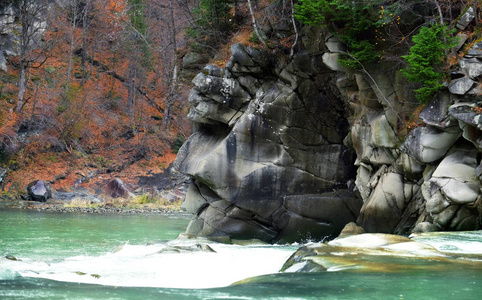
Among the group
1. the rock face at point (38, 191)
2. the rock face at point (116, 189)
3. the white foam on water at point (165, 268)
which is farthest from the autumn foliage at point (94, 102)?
the white foam on water at point (165, 268)

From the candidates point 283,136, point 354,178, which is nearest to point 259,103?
point 283,136

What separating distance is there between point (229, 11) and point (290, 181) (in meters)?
9.25

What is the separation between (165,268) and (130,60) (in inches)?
1467

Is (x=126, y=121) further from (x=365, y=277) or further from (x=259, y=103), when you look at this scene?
(x=365, y=277)

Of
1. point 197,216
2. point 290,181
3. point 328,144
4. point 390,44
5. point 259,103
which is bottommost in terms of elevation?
point 197,216

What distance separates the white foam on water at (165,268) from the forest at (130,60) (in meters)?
7.56

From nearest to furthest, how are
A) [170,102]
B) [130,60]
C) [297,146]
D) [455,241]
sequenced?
1. [455,241]
2. [297,146]
3. [170,102]
4. [130,60]

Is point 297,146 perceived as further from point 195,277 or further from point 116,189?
point 116,189

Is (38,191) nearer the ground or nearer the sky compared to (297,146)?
nearer the ground

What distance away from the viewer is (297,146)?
20625 millimetres

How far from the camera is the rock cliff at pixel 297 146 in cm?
1761

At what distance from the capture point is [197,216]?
21172 millimetres

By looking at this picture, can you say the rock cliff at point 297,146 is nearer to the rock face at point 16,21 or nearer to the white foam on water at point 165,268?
the white foam on water at point 165,268

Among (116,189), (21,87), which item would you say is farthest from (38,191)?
(21,87)
